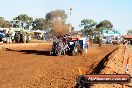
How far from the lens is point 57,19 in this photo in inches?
1585

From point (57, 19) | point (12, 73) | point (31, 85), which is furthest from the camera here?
point (57, 19)

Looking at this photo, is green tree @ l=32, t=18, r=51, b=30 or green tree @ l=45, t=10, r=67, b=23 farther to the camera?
green tree @ l=32, t=18, r=51, b=30

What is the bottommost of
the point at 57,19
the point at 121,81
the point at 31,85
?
the point at 31,85

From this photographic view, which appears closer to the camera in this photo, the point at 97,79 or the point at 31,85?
the point at 97,79

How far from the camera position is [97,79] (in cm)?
679

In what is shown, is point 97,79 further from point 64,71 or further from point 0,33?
point 0,33

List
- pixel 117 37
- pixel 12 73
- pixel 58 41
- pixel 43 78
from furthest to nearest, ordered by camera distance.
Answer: pixel 117 37 < pixel 58 41 < pixel 12 73 < pixel 43 78

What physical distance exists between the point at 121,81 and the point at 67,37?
21405 mm

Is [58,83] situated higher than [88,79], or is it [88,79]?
[88,79]

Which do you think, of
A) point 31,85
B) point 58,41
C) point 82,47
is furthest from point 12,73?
point 82,47

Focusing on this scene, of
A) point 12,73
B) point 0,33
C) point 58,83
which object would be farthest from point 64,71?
point 0,33

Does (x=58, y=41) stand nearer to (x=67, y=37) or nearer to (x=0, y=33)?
(x=67, y=37)

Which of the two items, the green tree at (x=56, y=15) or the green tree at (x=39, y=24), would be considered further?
the green tree at (x=39, y=24)

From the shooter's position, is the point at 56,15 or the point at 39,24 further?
the point at 39,24
